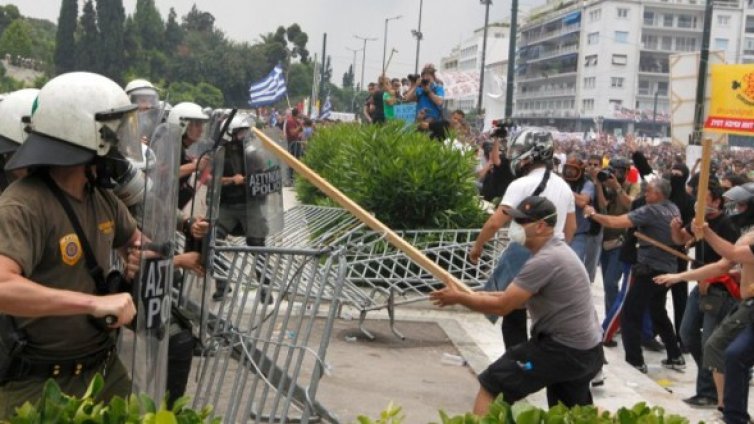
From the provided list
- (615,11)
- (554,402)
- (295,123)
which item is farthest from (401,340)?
(615,11)

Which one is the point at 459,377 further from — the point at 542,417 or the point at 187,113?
the point at 542,417

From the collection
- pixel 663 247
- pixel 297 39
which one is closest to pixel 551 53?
pixel 297 39

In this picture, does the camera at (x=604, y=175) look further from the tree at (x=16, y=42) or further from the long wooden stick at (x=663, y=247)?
the tree at (x=16, y=42)

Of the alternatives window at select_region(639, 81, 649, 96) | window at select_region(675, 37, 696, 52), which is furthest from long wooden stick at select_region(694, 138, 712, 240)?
window at select_region(675, 37, 696, 52)

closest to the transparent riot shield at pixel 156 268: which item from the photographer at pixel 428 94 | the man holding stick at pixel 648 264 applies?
the man holding stick at pixel 648 264

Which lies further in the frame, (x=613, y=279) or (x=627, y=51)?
(x=627, y=51)

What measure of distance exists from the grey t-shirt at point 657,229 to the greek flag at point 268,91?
64.3 ft

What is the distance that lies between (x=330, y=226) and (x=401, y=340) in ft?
6.26

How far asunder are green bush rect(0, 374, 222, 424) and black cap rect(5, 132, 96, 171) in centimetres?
78

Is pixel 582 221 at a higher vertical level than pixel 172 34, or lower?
lower

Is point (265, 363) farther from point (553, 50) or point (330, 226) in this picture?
point (553, 50)

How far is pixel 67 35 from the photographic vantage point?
300 ft

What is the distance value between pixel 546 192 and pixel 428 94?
273 inches

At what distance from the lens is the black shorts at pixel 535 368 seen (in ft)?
18.0
